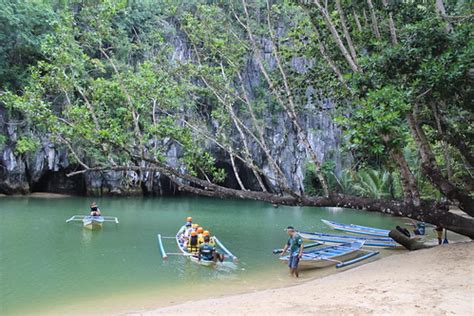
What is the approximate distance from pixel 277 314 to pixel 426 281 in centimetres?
236

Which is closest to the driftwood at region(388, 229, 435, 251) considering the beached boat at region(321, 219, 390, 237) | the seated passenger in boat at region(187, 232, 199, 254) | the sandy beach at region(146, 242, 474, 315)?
the beached boat at region(321, 219, 390, 237)

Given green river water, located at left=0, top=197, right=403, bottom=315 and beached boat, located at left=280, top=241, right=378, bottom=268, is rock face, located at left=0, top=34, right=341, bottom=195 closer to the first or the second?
green river water, located at left=0, top=197, right=403, bottom=315

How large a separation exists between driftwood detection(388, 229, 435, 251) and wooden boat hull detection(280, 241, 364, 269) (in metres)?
1.16

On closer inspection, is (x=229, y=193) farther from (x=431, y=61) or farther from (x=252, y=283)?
(x=431, y=61)

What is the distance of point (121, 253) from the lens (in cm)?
1020

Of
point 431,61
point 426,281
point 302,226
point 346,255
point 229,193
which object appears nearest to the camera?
point 426,281

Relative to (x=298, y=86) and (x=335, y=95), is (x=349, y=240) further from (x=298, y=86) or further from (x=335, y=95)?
(x=298, y=86)

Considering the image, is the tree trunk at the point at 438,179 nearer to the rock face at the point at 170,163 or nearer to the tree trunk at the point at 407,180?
the tree trunk at the point at 407,180

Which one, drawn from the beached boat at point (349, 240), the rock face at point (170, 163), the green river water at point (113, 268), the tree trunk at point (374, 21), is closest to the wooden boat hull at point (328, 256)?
the green river water at point (113, 268)

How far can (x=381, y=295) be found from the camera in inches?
208

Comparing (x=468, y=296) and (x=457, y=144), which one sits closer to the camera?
(x=468, y=296)

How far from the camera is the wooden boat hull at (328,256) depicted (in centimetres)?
901

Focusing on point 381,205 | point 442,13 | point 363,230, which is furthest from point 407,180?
point 363,230

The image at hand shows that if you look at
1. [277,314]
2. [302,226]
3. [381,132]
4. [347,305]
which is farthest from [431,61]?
[302,226]
